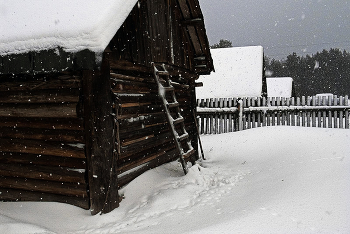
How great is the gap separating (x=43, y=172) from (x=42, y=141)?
46cm

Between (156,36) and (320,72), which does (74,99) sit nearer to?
(156,36)

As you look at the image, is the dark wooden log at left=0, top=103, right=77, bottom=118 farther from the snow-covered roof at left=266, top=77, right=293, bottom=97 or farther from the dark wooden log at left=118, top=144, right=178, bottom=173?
the snow-covered roof at left=266, top=77, right=293, bottom=97

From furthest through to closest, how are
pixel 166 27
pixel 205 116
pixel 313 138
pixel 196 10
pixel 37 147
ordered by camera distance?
pixel 205 116 → pixel 313 138 → pixel 196 10 → pixel 166 27 → pixel 37 147

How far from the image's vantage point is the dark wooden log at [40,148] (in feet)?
12.5

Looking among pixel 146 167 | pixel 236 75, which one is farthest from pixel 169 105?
pixel 236 75

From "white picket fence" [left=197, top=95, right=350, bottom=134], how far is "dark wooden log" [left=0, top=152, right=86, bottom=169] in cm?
887

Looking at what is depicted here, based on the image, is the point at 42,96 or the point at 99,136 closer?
the point at 99,136

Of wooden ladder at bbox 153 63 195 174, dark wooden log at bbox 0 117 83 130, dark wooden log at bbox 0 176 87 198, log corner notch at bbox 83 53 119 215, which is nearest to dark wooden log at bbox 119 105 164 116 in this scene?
wooden ladder at bbox 153 63 195 174

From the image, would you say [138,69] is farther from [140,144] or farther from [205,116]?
[205,116]

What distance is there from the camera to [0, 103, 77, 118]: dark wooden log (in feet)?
12.3

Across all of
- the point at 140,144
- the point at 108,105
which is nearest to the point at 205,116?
the point at 140,144

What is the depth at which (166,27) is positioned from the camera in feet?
18.7

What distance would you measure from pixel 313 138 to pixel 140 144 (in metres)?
5.02

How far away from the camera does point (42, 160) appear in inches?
160
